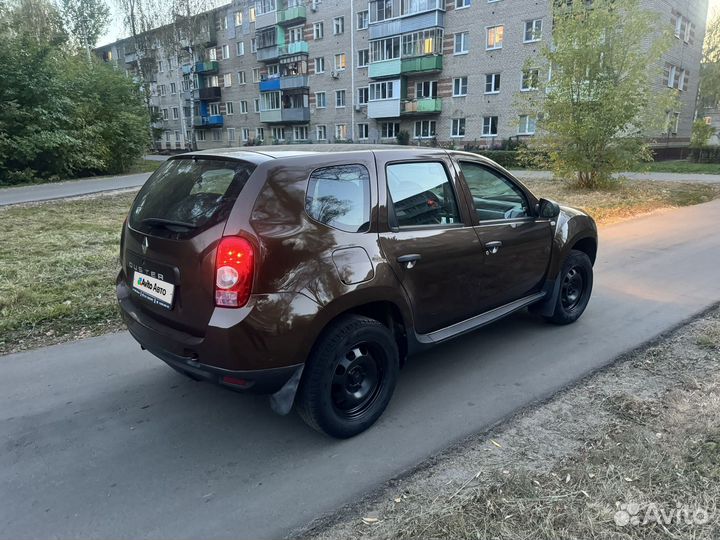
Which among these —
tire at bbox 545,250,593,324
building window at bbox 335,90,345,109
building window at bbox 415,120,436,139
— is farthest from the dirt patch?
building window at bbox 335,90,345,109

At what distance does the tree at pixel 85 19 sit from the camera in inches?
1588

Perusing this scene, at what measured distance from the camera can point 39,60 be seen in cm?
1928

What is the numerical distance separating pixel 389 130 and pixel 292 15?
1522 cm

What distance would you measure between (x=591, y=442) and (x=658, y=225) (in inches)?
357

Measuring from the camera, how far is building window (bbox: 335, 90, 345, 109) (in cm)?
4376

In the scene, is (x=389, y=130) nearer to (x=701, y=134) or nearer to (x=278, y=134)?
(x=278, y=134)

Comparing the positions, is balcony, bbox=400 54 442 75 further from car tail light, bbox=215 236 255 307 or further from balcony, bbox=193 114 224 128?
Answer: car tail light, bbox=215 236 255 307

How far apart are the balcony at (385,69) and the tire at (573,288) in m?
35.9

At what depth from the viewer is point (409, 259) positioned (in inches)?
126

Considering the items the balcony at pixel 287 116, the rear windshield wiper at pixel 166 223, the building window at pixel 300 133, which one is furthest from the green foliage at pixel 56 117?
the building window at pixel 300 133

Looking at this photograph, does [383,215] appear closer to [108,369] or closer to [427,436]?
[427,436]

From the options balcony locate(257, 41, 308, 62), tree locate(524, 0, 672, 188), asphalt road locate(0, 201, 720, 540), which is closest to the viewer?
asphalt road locate(0, 201, 720, 540)

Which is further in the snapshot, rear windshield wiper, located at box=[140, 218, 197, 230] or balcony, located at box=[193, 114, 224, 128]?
balcony, located at box=[193, 114, 224, 128]

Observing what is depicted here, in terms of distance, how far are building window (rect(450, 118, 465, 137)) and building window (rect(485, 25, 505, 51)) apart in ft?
16.5
